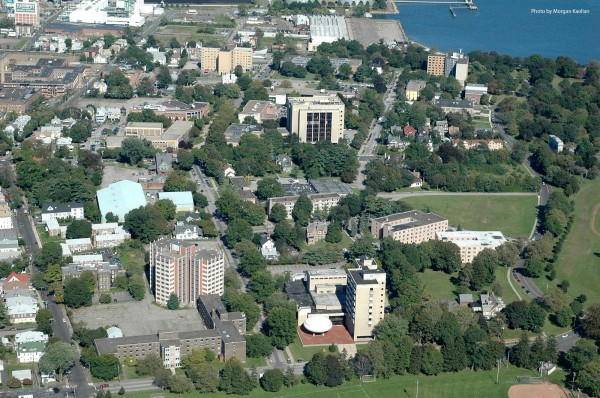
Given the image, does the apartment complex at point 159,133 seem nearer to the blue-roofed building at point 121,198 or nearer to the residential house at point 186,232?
the blue-roofed building at point 121,198

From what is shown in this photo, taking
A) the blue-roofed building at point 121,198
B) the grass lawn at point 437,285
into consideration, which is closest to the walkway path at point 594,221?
the grass lawn at point 437,285

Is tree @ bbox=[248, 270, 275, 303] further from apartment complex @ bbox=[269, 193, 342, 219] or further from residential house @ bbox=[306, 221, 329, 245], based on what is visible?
apartment complex @ bbox=[269, 193, 342, 219]

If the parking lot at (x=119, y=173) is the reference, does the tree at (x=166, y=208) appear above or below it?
above

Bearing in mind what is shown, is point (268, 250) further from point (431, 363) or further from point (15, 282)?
A: point (431, 363)

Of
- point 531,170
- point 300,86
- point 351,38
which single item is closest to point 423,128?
point 531,170

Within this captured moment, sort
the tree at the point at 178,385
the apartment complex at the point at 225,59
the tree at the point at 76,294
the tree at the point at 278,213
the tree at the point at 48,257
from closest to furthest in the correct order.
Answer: the tree at the point at 178,385 < the tree at the point at 76,294 < the tree at the point at 48,257 < the tree at the point at 278,213 < the apartment complex at the point at 225,59

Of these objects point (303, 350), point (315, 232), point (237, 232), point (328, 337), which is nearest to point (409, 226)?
point (315, 232)
